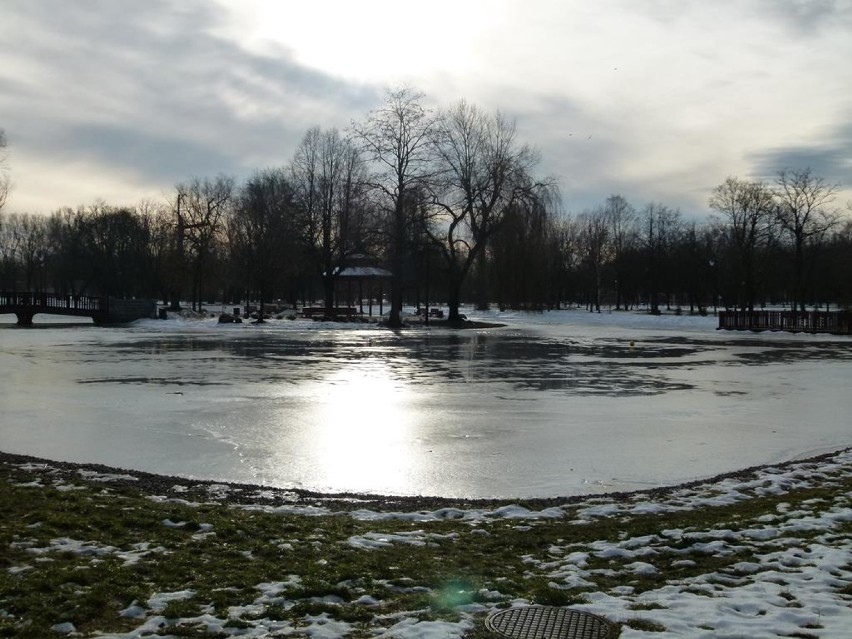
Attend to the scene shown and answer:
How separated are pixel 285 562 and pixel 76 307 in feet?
171

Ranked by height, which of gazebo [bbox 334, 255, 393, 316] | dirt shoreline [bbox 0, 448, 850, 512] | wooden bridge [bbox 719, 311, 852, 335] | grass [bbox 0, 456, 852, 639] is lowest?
dirt shoreline [bbox 0, 448, 850, 512]

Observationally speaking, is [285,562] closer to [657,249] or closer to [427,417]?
[427,417]

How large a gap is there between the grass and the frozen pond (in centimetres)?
149

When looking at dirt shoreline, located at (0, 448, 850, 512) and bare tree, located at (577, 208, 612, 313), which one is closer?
dirt shoreline, located at (0, 448, 850, 512)

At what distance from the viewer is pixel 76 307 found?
169 feet

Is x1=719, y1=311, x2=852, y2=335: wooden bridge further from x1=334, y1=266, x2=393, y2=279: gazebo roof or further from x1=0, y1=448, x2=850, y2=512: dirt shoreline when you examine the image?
x1=0, y1=448, x2=850, y2=512: dirt shoreline

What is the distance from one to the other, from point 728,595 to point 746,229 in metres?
67.1

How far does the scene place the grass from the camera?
425cm

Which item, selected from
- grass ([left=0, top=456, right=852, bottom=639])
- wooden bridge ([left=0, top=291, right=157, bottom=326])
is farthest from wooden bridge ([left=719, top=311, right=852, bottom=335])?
grass ([left=0, top=456, right=852, bottom=639])

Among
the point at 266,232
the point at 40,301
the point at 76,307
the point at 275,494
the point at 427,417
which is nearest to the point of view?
the point at 275,494

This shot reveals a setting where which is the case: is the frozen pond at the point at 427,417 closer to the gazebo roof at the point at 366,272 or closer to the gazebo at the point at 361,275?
the gazebo at the point at 361,275

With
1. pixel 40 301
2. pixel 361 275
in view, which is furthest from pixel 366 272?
pixel 40 301

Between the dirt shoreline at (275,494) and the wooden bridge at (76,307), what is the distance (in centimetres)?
4444

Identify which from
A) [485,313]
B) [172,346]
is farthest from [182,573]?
[485,313]
